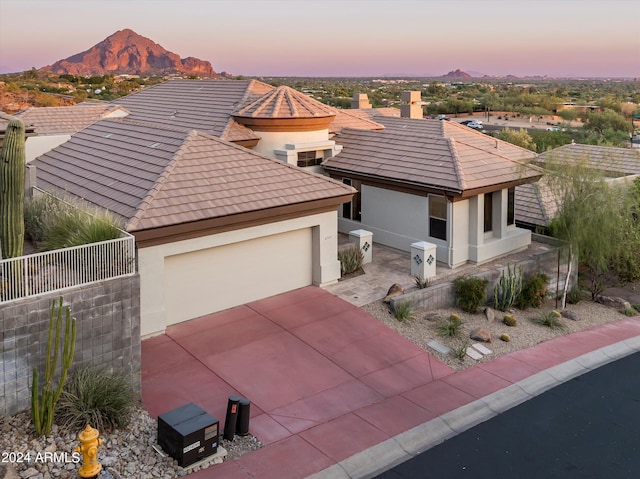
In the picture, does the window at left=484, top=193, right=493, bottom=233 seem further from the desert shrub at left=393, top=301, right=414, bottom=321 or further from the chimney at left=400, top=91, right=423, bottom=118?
the chimney at left=400, top=91, right=423, bottom=118

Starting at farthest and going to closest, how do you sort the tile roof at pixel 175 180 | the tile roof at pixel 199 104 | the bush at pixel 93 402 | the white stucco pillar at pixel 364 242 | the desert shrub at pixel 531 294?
1. the tile roof at pixel 199 104
2. the white stucco pillar at pixel 364 242
3. the desert shrub at pixel 531 294
4. the tile roof at pixel 175 180
5. the bush at pixel 93 402

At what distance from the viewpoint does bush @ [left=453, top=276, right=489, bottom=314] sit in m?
17.8

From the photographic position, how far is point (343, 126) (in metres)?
27.7

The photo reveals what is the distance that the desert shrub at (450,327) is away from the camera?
16.1 meters

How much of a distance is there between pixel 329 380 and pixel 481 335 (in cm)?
444

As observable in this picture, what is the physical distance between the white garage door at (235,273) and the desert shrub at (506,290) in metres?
5.25

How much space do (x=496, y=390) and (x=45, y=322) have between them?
28.5 ft

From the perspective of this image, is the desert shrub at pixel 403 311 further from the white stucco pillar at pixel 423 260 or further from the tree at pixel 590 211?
the tree at pixel 590 211

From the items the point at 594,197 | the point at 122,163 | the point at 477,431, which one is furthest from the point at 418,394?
the point at 122,163

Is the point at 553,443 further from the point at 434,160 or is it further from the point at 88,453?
the point at 434,160

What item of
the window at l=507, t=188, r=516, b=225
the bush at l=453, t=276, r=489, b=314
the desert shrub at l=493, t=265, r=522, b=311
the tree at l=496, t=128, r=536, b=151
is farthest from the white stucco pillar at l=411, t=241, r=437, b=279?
the tree at l=496, t=128, r=536, b=151

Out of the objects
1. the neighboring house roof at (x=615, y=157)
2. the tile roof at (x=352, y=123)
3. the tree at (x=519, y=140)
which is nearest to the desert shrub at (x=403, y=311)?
the neighboring house roof at (x=615, y=157)

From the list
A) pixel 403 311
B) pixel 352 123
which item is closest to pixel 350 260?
pixel 403 311

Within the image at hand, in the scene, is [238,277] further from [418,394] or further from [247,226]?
[418,394]
